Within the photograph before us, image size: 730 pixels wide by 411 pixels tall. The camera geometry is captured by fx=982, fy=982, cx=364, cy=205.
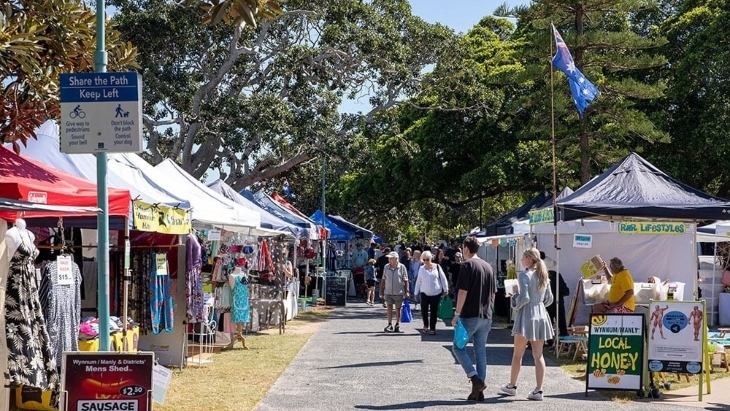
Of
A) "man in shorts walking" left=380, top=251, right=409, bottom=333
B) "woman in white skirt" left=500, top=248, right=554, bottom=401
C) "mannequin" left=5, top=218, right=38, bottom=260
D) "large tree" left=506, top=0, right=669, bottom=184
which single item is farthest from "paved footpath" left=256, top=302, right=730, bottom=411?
"large tree" left=506, top=0, right=669, bottom=184

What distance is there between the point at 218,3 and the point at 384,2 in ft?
76.0

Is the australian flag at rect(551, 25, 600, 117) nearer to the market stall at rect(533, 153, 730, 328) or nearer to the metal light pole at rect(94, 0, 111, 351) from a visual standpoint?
the market stall at rect(533, 153, 730, 328)

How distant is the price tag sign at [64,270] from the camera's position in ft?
29.5

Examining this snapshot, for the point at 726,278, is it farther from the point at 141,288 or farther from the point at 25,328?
the point at 25,328

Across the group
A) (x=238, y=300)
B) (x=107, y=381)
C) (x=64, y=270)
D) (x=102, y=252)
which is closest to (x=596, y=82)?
(x=238, y=300)

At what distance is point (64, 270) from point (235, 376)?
14.1 ft

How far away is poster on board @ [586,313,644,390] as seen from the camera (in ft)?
36.5

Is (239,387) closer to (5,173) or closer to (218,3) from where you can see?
(5,173)

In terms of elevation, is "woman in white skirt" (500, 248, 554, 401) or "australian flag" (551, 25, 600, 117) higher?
"australian flag" (551, 25, 600, 117)

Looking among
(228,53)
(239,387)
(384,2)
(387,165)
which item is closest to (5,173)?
(239,387)

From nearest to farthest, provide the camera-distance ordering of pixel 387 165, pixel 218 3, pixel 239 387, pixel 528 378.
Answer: pixel 218 3
pixel 239 387
pixel 528 378
pixel 387 165

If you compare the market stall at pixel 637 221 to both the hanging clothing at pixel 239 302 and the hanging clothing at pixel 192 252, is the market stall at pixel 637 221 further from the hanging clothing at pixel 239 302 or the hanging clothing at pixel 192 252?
the hanging clothing at pixel 192 252

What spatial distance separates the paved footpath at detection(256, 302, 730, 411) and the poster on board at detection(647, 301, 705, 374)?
38cm

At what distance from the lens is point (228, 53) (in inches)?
1093
